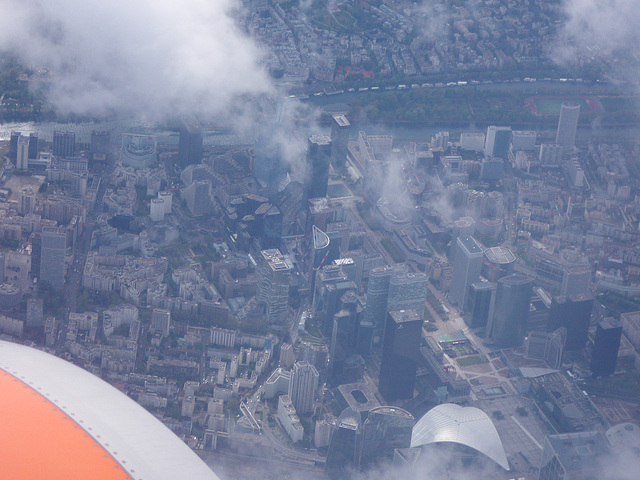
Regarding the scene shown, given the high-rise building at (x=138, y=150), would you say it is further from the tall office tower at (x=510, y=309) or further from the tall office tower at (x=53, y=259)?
the tall office tower at (x=510, y=309)

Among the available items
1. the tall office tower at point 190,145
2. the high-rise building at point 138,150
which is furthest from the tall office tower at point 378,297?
the high-rise building at point 138,150

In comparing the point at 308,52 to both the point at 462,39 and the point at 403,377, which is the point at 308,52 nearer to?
the point at 462,39

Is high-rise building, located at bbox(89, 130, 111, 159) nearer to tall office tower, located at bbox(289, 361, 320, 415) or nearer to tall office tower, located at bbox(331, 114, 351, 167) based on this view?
tall office tower, located at bbox(331, 114, 351, 167)

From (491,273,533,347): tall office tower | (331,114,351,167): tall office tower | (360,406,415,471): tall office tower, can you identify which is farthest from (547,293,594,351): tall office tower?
(331,114,351,167): tall office tower

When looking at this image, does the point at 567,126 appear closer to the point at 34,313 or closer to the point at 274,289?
the point at 274,289

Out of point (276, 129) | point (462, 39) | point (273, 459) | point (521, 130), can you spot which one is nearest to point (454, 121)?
point (521, 130)

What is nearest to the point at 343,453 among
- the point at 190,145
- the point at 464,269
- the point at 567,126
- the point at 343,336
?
the point at 343,336
